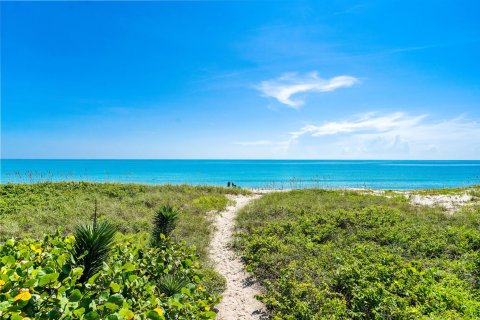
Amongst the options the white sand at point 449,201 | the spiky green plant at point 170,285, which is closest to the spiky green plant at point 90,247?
the spiky green plant at point 170,285

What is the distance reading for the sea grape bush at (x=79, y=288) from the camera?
2523 millimetres

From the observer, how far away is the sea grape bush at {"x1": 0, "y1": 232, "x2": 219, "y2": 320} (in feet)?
8.28

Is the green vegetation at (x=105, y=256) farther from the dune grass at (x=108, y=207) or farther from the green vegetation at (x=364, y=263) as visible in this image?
the green vegetation at (x=364, y=263)

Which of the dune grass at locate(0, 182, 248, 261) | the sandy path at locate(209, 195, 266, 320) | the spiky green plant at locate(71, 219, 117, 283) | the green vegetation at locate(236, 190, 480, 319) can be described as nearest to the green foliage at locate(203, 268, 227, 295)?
the sandy path at locate(209, 195, 266, 320)

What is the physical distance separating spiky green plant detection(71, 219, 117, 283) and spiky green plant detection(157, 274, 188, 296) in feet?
3.71

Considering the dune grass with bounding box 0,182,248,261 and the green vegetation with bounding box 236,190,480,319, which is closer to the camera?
the green vegetation with bounding box 236,190,480,319

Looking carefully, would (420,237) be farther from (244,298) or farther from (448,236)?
(244,298)

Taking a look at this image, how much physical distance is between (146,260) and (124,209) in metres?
14.1

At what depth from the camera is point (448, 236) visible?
11.2m

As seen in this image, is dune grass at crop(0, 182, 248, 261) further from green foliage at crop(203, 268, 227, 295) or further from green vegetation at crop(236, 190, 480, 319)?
green vegetation at crop(236, 190, 480, 319)

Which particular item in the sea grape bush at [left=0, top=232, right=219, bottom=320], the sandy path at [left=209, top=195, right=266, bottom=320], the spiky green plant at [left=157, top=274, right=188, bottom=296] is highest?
the sea grape bush at [left=0, top=232, right=219, bottom=320]

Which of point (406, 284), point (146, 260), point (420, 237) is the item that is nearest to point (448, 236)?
point (420, 237)

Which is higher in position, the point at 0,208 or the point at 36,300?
the point at 36,300

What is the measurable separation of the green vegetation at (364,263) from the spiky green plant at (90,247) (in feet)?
15.9
